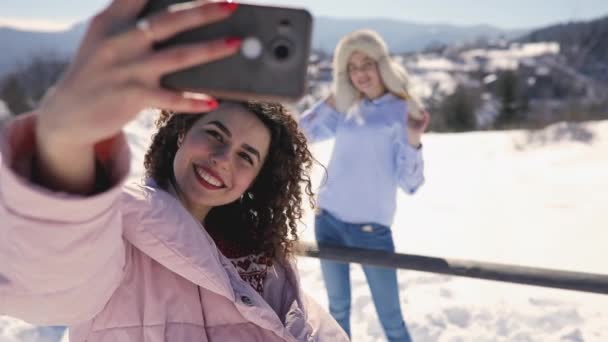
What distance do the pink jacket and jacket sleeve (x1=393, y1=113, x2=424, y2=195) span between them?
107 cm

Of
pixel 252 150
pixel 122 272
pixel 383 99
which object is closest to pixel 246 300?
pixel 122 272

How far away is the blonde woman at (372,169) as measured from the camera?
84.2 inches

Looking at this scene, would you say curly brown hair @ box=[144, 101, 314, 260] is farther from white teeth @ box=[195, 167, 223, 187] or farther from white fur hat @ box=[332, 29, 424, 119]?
white fur hat @ box=[332, 29, 424, 119]

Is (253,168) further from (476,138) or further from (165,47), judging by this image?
(476,138)

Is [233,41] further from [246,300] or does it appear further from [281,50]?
[246,300]

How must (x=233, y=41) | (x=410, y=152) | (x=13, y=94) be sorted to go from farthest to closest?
(x=13, y=94)
(x=410, y=152)
(x=233, y=41)

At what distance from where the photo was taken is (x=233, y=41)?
470 millimetres

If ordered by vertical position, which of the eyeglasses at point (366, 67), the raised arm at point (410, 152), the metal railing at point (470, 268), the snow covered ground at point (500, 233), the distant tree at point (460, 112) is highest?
the eyeglasses at point (366, 67)

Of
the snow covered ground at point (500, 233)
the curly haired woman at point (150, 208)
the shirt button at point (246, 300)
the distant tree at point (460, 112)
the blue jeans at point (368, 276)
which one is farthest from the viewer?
the distant tree at point (460, 112)

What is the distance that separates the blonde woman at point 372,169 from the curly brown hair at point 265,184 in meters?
0.76

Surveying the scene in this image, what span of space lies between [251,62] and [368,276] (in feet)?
5.75

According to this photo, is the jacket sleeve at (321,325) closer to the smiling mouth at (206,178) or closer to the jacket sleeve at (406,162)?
the smiling mouth at (206,178)

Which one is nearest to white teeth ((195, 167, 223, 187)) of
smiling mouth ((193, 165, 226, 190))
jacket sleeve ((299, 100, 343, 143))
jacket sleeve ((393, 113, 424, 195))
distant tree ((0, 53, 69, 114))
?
smiling mouth ((193, 165, 226, 190))

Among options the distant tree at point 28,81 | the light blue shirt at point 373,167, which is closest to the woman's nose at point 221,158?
the light blue shirt at point 373,167
